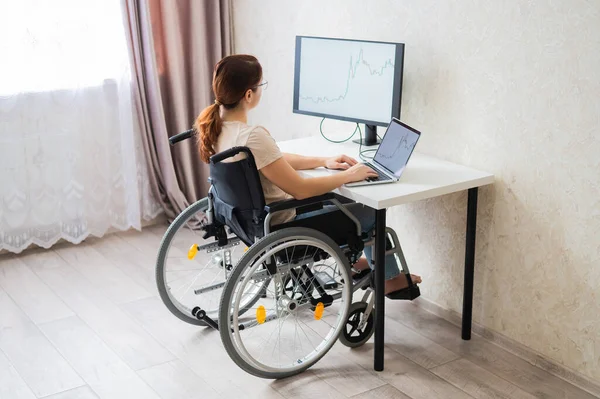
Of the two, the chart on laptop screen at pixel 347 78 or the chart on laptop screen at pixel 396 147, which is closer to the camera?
the chart on laptop screen at pixel 396 147

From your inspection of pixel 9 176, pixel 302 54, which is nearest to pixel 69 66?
pixel 9 176

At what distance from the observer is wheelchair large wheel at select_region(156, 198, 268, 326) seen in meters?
2.97

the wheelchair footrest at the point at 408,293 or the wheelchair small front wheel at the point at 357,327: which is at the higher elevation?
the wheelchair footrest at the point at 408,293

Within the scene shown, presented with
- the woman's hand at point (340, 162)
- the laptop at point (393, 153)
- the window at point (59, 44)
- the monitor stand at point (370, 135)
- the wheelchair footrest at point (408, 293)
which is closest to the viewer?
the laptop at point (393, 153)

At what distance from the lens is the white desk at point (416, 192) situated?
2656mm

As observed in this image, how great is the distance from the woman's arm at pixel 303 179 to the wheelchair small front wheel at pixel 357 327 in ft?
1.59

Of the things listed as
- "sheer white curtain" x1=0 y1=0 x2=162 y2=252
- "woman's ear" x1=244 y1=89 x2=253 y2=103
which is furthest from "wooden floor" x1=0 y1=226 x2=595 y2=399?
"woman's ear" x1=244 y1=89 x2=253 y2=103

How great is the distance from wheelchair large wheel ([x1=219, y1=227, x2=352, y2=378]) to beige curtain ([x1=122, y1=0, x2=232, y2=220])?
4.36 feet

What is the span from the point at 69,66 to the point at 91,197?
2.22ft

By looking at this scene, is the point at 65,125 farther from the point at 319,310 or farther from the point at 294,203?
the point at 319,310

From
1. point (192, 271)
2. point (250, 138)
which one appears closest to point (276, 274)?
point (250, 138)

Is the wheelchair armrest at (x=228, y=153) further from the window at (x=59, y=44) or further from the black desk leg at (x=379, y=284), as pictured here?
the window at (x=59, y=44)

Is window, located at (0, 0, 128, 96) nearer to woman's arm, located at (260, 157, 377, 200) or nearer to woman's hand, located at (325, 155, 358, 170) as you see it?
woman's hand, located at (325, 155, 358, 170)

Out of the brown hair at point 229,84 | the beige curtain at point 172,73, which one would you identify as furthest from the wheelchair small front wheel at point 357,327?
the beige curtain at point 172,73
